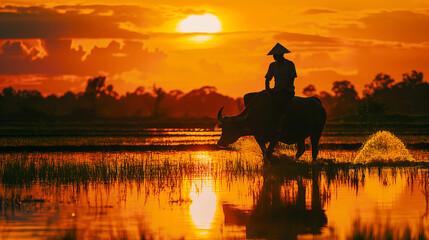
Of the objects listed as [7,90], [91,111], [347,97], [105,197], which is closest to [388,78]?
[347,97]

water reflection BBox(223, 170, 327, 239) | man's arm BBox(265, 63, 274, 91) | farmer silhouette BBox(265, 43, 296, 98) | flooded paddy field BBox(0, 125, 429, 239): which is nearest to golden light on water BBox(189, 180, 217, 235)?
flooded paddy field BBox(0, 125, 429, 239)

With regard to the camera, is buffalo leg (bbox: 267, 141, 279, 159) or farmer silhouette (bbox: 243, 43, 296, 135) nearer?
farmer silhouette (bbox: 243, 43, 296, 135)

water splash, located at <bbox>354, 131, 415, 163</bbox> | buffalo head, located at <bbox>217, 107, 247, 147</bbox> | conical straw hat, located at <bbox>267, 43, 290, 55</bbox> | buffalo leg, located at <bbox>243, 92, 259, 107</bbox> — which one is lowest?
water splash, located at <bbox>354, 131, 415, 163</bbox>

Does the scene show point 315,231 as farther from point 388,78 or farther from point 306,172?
point 388,78

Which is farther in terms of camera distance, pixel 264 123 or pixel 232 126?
pixel 232 126

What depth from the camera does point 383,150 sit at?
60.5 feet

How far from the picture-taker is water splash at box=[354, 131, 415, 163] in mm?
17903

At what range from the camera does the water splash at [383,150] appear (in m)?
17.9

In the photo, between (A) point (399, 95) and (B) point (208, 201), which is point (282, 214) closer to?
(B) point (208, 201)

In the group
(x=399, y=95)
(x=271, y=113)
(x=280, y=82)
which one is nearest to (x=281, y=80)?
(x=280, y=82)

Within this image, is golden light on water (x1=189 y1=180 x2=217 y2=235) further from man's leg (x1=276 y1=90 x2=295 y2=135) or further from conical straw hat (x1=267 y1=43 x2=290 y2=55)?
conical straw hat (x1=267 y1=43 x2=290 y2=55)

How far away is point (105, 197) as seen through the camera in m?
11.4

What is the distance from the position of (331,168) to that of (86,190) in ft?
17.4

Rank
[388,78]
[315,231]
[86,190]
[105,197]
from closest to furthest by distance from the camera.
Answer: [315,231] < [105,197] < [86,190] < [388,78]
